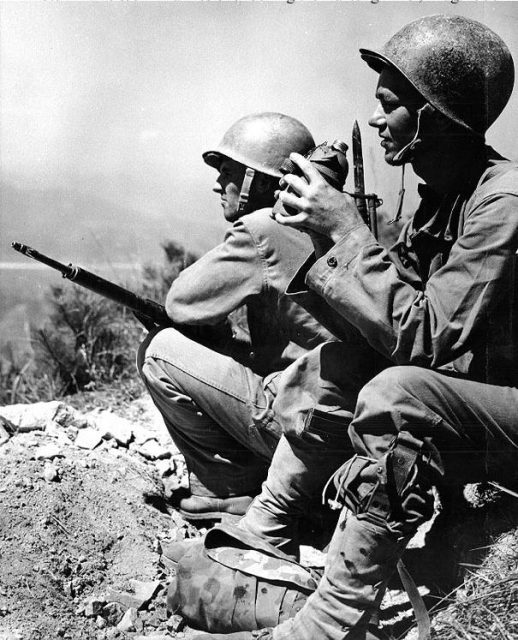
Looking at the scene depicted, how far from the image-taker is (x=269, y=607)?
3.01 m

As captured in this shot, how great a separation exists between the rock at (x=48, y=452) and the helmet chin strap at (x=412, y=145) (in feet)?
7.89

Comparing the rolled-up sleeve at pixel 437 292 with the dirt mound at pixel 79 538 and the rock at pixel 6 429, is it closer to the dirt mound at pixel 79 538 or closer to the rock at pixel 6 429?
the dirt mound at pixel 79 538

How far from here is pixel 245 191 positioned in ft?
14.6

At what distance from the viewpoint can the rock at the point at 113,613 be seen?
3311 millimetres

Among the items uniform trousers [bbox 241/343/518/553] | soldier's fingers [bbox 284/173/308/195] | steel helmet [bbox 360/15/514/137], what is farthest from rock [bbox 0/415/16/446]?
steel helmet [bbox 360/15/514/137]

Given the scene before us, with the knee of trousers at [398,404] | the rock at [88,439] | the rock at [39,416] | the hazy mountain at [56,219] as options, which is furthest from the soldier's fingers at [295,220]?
the hazy mountain at [56,219]

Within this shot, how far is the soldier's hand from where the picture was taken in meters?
2.73

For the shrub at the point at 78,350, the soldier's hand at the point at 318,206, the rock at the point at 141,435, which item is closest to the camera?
Result: the soldier's hand at the point at 318,206

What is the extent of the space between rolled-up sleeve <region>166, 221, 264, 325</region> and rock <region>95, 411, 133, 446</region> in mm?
1189

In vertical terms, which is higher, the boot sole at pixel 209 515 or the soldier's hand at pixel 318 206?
the soldier's hand at pixel 318 206

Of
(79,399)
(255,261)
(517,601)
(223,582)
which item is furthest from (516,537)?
(79,399)

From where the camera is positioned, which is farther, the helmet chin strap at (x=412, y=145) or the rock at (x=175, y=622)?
the rock at (x=175, y=622)

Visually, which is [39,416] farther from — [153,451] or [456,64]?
[456,64]

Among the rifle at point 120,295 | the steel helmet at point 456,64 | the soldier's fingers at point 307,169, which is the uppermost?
the steel helmet at point 456,64
